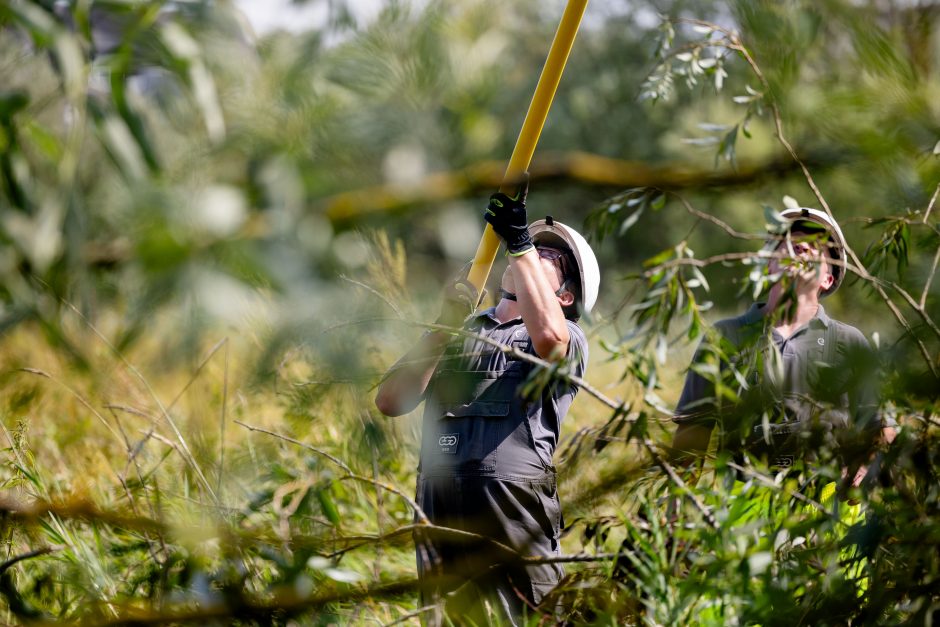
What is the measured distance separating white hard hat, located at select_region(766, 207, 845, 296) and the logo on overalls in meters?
1.16

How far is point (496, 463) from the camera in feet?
8.93

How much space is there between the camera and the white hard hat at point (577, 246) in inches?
117

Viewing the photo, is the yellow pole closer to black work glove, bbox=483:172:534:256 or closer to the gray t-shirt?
black work glove, bbox=483:172:534:256

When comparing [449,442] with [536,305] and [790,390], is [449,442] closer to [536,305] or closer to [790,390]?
[536,305]

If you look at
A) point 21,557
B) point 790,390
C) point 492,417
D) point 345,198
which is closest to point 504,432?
point 492,417

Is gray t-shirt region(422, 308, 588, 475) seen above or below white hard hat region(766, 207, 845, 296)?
below

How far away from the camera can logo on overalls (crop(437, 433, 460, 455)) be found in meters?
2.79

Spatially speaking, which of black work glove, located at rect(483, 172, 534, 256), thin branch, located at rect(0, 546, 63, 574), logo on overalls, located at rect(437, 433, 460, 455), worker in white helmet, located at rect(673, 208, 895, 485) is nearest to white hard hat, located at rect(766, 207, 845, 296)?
worker in white helmet, located at rect(673, 208, 895, 485)

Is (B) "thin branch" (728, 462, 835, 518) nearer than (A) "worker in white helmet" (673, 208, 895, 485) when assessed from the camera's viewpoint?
No

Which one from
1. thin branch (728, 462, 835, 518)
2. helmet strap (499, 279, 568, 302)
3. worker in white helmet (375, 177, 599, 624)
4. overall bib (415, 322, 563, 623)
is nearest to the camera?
thin branch (728, 462, 835, 518)

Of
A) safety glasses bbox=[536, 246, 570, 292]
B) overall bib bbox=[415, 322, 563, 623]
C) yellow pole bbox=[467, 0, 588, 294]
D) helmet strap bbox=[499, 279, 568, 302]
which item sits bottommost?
overall bib bbox=[415, 322, 563, 623]

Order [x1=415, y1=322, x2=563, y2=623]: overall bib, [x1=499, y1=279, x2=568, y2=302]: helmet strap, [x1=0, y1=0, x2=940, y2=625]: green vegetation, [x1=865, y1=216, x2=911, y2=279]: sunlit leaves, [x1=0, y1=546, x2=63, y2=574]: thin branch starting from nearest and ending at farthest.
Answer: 1. [x1=0, y1=0, x2=940, y2=625]: green vegetation
2. [x1=0, y1=546, x2=63, y2=574]: thin branch
3. [x1=865, y1=216, x2=911, y2=279]: sunlit leaves
4. [x1=415, y1=322, x2=563, y2=623]: overall bib
5. [x1=499, y1=279, x2=568, y2=302]: helmet strap

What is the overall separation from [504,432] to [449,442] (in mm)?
178

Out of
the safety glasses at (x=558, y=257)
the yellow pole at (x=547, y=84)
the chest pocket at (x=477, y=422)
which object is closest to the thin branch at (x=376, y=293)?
the yellow pole at (x=547, y=84)
